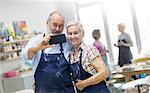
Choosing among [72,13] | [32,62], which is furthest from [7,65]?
[32,62]

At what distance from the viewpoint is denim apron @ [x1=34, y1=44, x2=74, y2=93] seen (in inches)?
53.6

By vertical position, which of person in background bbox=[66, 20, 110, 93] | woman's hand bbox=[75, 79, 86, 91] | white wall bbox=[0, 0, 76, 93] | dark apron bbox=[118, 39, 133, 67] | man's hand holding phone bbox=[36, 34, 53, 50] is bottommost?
dark apron bbox=[118, 39, 133, 67]

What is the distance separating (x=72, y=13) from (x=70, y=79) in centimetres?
421

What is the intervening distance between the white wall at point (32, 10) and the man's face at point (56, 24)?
343cm

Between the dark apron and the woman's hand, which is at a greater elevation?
the woman's hand

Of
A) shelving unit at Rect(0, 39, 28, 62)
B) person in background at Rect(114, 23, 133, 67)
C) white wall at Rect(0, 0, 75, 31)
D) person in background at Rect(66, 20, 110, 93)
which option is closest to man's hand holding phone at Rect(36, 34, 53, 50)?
person in background at Rect(66, 20, 110, 93)

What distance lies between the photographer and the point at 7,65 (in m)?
4.60

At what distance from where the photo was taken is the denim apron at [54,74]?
53.6 inches

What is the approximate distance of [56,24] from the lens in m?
1.34

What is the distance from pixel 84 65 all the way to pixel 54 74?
0.54 feet

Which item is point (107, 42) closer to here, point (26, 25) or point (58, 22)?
point (26, 25)

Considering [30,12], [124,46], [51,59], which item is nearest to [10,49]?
[30,12]

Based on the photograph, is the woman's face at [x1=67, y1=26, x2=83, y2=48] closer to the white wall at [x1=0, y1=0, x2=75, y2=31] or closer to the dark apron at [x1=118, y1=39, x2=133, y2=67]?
the dark apron at [x1=118, y1=39, x2=133, y2=67]

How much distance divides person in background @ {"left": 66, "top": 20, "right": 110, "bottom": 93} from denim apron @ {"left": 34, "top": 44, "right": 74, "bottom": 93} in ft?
0.15
